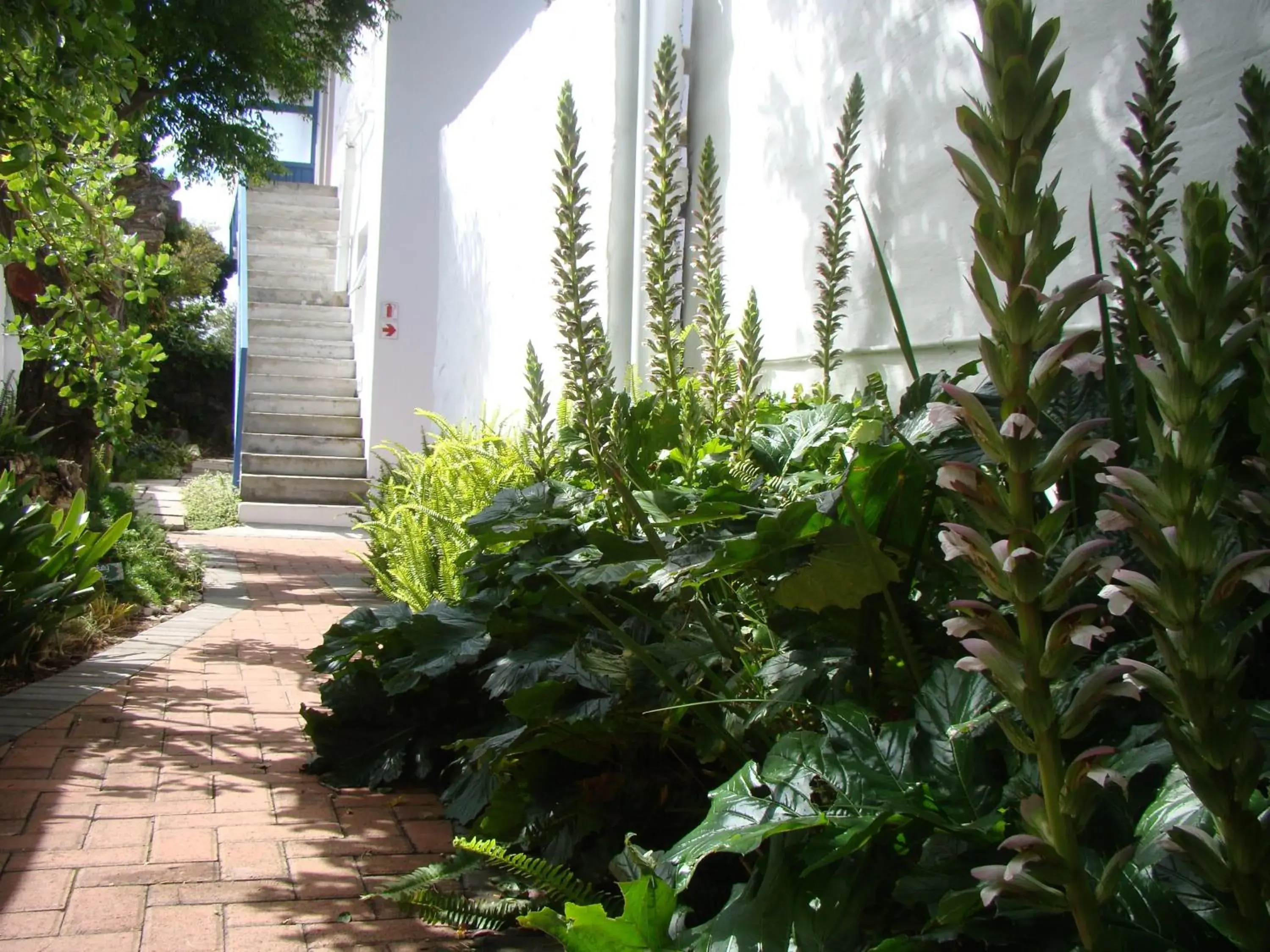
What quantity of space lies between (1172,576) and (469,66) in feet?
41.5

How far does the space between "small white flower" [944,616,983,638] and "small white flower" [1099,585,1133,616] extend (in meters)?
0.10

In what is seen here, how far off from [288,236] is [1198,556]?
18.2m

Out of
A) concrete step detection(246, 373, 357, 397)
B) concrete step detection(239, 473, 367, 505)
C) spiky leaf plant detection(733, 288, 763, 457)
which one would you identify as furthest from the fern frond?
concrete step detection(246, 373, 357, 397)

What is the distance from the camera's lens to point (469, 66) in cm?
1234

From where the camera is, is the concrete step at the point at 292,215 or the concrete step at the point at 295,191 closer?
the concrete step at the point at 292,215

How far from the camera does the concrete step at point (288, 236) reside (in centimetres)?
1744

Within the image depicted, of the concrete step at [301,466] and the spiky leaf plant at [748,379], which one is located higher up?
the spiky leaf plant at [748,379]

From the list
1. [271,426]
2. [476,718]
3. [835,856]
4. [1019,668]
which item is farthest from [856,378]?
[271,426]

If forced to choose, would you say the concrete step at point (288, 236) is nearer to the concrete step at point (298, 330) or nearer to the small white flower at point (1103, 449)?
the concrete step at point (298, 330)

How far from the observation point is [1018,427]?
82 centimetres

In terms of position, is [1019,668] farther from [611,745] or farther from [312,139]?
[312,139]

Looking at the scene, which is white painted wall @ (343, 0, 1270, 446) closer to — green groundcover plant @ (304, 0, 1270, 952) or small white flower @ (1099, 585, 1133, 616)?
green groundcover plant @ (304, 0, 1270, 952)

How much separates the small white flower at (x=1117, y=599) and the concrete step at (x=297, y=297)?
16366mm

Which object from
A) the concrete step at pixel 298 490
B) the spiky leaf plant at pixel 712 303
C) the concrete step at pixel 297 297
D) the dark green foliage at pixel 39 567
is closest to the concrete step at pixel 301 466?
the concrete step at pixel 298 490
